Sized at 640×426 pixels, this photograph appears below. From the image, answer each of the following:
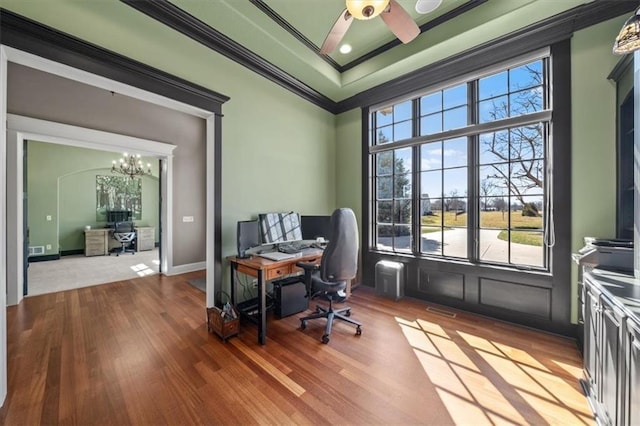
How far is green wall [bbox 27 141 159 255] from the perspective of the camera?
563 centimetres

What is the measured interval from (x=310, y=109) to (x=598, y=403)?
420 centimetres

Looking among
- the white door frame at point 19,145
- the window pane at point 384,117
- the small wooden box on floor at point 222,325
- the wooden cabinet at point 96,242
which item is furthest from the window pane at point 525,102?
the wooden cabinet at point 96,242

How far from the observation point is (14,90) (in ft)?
10.3

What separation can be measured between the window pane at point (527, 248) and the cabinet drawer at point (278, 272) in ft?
8.48

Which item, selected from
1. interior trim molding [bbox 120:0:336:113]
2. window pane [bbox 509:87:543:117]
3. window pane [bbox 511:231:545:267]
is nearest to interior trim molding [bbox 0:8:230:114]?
interior trim molding [bbox 120:0:336:113]

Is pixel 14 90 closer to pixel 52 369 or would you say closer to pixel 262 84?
pixel 262 84

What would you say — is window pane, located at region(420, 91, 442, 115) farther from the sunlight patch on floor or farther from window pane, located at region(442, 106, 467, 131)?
the sunlight patch on floor

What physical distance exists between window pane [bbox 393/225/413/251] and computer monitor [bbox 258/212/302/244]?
1.49 meters

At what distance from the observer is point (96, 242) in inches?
255

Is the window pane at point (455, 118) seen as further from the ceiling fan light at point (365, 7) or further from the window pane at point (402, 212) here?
the ceiling fan light at point (365, 7)

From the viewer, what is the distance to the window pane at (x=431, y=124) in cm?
326

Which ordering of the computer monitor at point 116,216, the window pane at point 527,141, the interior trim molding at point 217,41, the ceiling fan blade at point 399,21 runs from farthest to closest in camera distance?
the computer monitor at point 116,216, the window pane at point 527,141, the interior trim molding at point 217,41, the ceiling fan blade at point 399,21

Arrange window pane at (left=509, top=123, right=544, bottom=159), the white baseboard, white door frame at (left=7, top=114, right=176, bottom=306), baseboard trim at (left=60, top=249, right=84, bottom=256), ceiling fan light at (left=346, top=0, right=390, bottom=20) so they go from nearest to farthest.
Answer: ceiling fan light at (left=346, top=0, right=390, bottom=20) < window pane at (left=509, top=123, right=544, bottom=159) < white door frame at (left=7, top=114, right=176, bottom=306) < the white baseboard < baseboard trim at (left=60, top=249, right=84, bottom=256)

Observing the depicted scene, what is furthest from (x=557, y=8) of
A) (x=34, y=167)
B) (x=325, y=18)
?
(x=34, y=167)
